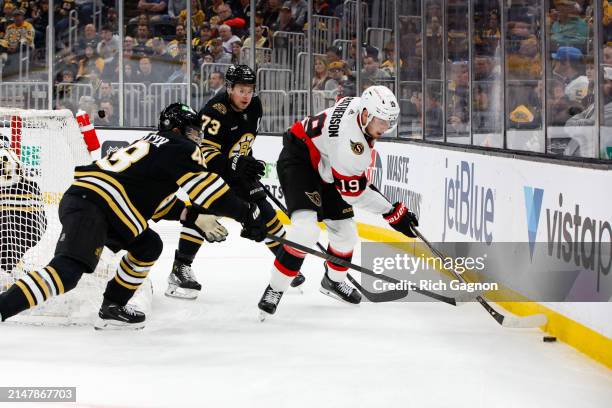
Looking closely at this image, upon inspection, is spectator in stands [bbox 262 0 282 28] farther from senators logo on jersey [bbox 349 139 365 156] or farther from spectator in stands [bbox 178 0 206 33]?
senators logo on jersey [bbox 349 139 365 156]

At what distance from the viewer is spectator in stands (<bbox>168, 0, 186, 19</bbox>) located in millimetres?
9523

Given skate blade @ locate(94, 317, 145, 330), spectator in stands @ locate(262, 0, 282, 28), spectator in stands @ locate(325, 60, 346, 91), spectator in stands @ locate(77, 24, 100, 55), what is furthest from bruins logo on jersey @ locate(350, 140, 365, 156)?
spectator in stands @ locate(77, 24, 100, 55)

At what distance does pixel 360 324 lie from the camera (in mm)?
4383

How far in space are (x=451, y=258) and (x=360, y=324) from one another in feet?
3.54

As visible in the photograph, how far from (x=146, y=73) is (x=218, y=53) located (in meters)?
0.72

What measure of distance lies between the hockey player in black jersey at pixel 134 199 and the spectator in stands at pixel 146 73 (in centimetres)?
572

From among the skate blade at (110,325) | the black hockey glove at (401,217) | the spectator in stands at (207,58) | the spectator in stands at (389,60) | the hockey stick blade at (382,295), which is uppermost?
the spectator in stands at (207,58)

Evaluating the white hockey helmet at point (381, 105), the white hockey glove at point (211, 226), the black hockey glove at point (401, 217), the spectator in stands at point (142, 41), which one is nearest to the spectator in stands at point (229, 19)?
the spectator in stands at point (142, 41)

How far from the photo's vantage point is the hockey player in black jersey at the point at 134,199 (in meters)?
3.60

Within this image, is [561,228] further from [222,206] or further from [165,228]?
[165,228]

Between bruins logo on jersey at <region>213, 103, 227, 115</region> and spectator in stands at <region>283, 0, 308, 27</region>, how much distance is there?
400 cm

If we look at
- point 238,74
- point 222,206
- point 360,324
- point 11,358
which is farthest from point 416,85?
point 11,358
